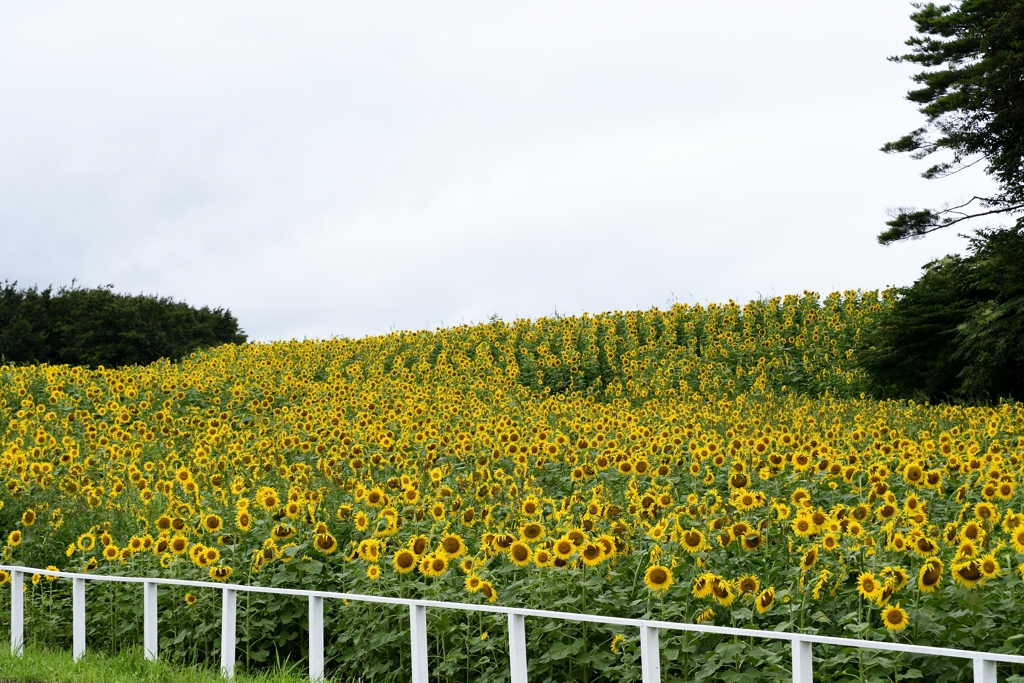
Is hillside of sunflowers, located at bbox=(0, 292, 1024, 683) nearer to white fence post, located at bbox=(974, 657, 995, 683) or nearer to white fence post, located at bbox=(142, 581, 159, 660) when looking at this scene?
white fence post, located at bbox=(142, 581, 159, 660)

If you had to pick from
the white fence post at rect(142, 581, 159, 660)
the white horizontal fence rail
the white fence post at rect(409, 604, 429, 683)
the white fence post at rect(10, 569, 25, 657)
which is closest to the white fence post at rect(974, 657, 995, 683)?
the white horizontal fence rail

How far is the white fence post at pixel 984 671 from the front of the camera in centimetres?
477

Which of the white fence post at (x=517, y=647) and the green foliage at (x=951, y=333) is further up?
the green foliage at (x=951, y=333)

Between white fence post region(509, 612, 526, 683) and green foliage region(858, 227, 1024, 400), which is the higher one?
green foliage region(858, 227, 1024, 400)

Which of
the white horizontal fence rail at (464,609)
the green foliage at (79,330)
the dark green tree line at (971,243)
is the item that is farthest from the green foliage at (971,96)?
the green foliage at (79,330)

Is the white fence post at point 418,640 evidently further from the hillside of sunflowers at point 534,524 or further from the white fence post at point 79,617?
the white fence post at point 79,617

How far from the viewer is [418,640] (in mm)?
6914

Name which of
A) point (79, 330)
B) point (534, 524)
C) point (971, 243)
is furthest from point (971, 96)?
point (79, 330)

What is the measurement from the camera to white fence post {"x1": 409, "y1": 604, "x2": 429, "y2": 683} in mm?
6887

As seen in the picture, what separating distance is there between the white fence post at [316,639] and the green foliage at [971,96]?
653 inches

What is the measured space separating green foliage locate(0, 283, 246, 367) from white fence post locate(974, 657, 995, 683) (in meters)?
40.3

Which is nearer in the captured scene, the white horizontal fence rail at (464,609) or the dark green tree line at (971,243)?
the white horizontal fence rail at (464,609)

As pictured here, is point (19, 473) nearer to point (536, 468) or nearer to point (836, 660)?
point (536, 468)

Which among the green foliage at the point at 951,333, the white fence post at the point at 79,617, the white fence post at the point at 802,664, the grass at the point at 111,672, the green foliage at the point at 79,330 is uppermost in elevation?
the green foliage at the point at 79,330
